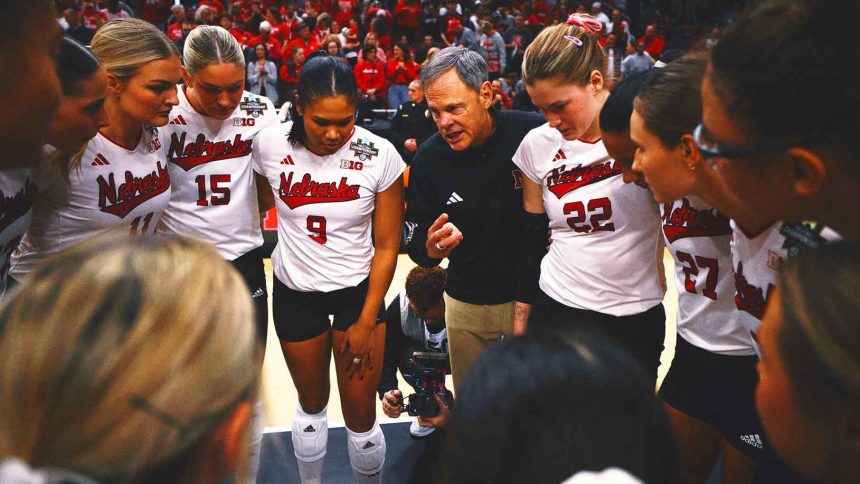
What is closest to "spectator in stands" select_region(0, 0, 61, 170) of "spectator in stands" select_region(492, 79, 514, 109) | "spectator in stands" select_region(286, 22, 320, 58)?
"spectator in stands" select_region(492, 79, 514, 109)

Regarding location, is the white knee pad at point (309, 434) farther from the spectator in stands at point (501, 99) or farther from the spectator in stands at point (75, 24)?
the spectator in stands at point (75, 24)

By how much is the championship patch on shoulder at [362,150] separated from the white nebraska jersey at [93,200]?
2.27 ft

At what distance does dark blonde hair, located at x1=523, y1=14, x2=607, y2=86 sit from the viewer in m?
2.16

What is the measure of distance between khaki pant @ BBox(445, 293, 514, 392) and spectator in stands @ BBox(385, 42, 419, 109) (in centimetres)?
850

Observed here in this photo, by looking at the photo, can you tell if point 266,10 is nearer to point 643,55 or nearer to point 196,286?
point 643,55

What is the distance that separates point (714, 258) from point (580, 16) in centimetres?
93

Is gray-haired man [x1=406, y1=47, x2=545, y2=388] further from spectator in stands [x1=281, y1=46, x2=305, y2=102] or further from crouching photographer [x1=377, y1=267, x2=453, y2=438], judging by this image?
spectator in stands [x1=281, y1=46, x2=305, y2=102]

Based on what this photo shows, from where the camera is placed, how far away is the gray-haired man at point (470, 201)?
247cm

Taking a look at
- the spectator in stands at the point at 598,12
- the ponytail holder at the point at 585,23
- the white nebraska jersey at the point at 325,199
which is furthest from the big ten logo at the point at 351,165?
the spectator in stands at the point at 598,12

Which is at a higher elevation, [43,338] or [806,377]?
[43,338]

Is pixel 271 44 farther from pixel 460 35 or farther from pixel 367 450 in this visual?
pixel 367 450

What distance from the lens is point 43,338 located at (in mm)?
752

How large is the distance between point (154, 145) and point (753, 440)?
83.3 inches

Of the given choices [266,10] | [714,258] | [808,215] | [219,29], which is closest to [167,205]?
[219,29]
